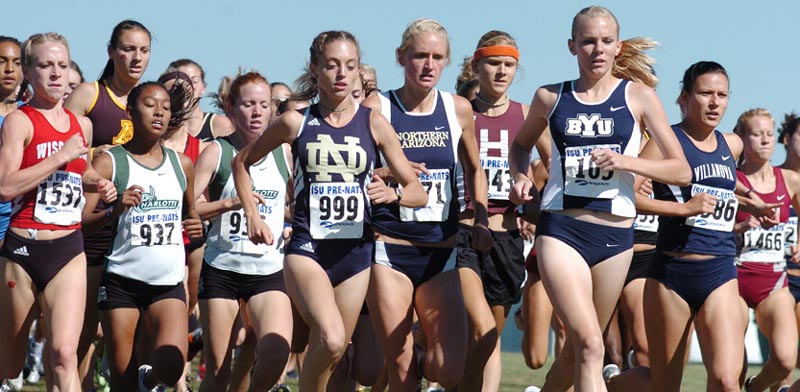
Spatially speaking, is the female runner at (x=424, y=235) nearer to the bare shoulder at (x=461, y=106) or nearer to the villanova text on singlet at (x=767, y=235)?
the bare shoulder at (x=461, y=106)

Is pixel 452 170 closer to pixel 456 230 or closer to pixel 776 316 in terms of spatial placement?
pixel 456 230

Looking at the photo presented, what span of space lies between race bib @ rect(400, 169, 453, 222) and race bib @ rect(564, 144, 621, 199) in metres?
0.88

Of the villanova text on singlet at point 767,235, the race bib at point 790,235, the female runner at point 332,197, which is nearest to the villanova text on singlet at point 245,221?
the female runner at point 332,197

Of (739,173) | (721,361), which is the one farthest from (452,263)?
(739,173)

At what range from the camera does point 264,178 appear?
9.18 m

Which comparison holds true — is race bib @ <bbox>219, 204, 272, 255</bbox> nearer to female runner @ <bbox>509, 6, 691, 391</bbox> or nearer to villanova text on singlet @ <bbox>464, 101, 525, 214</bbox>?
villanova text on singlet @ <bbox>464, 101, 525, 214</bbox>

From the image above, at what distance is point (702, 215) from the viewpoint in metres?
8.00

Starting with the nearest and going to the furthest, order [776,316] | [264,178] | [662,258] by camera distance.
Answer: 1. [662,258]
2. [264,178]
3. [776,316]

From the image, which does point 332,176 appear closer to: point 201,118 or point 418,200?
point 418,200

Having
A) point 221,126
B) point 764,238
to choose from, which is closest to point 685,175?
point 764,238

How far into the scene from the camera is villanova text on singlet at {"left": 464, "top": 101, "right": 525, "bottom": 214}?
9383 mm

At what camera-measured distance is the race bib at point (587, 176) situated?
7453mm

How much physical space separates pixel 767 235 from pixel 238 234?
417 cm

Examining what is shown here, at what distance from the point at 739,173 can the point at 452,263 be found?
335 centimetres
